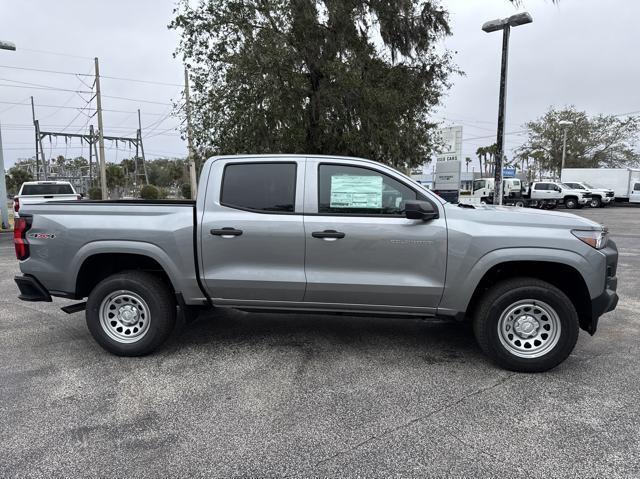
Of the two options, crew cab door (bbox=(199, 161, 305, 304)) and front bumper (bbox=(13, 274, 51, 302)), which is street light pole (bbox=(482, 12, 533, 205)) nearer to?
crew cab door (bbox=(199, 161, 305, 304))

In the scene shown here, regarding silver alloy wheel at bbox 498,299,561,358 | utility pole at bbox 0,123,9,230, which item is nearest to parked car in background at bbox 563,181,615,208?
silver alloy wheel at bbox 498,299,561,358

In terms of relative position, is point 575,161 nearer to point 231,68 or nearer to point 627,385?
point 231,68

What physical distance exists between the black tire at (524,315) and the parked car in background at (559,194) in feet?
97.3

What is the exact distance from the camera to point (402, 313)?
4152 millimetres

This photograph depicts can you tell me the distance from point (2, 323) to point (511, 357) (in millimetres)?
5557

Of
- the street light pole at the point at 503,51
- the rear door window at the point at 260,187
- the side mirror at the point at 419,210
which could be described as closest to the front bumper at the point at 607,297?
the side mirror at the point at 419,210

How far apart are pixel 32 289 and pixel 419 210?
3664mm

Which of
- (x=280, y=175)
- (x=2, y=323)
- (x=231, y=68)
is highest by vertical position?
(x=231, y=68)

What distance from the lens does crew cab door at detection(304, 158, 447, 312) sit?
3979 mm

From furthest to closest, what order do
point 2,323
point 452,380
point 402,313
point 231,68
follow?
point 231,68
point 2,323
point 402,313
point 452,380

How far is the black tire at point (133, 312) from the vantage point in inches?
169

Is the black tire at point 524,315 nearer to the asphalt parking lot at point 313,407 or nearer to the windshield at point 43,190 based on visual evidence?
the asphalt parking lot at point 313,407

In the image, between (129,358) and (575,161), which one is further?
(575,161)

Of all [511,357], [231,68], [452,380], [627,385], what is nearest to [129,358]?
[452,380]
